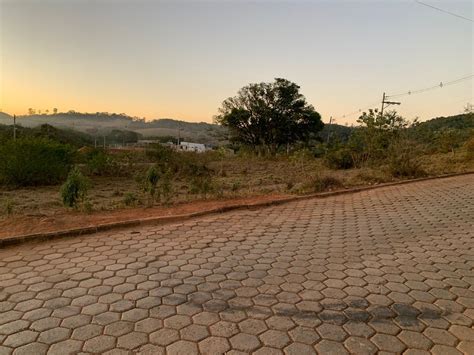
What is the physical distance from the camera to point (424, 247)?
14.7 feet

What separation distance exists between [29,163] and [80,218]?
778cm

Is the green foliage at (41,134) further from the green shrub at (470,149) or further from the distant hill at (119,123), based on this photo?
the distant hill at (119,123)

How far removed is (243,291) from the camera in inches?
122

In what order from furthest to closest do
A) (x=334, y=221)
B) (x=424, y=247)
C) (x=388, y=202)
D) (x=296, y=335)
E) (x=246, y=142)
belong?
(x=246, y=142)
(x=388, y=202)
(x=334, y=221)
(x=424, y=247)
(x=296, y=335)

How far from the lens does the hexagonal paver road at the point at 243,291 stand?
2326mm

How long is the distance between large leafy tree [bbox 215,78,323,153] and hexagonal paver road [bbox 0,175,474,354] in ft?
100

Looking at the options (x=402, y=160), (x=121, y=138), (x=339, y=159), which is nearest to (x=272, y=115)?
(x=339, y=159)

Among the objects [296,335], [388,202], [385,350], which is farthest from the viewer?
[388,202]

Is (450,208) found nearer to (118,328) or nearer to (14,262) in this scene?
(118,328)

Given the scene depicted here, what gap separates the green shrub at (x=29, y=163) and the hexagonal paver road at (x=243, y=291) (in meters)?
8.89

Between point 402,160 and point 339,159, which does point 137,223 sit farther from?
point 339,159

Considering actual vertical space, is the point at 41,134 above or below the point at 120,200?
above

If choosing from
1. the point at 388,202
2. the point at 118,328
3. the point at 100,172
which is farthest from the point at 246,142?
the point at 118,328

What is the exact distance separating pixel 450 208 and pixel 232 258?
17.5 ft
